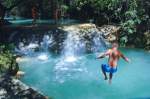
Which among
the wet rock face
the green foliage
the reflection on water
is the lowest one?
the reflection on water

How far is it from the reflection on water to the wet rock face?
2582mm

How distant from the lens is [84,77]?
1919 centimetres

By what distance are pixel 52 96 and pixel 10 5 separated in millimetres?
14058

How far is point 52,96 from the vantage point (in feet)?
52.5

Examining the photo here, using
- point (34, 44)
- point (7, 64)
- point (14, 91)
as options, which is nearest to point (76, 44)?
point (34, 44)

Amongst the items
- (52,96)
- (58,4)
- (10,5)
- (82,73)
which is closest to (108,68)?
(52,96)

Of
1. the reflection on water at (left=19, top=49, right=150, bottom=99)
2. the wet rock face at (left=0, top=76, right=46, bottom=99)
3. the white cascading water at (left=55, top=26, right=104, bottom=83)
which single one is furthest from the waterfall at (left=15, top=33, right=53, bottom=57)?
the wet rock face at (left=0, top=76, right=46, bottom=99)

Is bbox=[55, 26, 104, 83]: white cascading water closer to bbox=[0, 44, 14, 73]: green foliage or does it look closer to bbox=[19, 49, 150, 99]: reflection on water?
bbox=[19, 49, 150, 99]: reflection on water

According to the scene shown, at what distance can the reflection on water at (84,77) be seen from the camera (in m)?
16.5

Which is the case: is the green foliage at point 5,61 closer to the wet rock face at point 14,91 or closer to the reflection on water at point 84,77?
the reflection on water at point 84,77

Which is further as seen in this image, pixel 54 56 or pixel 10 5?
pixel 10 5

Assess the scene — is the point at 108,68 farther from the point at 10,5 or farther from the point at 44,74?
the point at 10,5

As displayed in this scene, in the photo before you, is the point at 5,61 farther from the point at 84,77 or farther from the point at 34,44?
the point at 34,44

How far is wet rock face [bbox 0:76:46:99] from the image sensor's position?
13.1 meters
